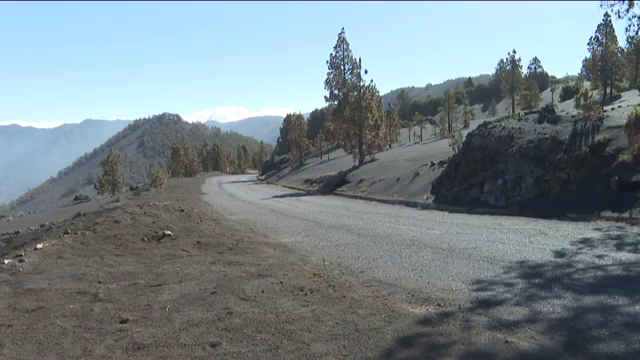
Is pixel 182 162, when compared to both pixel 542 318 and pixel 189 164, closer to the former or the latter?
pixel 189 164

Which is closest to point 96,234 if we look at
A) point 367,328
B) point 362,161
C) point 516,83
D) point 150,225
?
point 150,225

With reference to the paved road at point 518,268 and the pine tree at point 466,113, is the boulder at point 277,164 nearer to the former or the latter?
the pine tree at point 466,113

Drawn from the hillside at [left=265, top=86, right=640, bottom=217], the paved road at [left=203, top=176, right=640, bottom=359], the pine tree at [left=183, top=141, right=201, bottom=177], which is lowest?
the paved road at [left=203, top=176, right=640, bottom=359]

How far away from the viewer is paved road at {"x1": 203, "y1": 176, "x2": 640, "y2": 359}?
430 cm

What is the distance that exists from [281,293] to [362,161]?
32.0 metres

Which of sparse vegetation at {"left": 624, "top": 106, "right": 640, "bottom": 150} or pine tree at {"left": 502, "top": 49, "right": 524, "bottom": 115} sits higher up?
pine tree at {"left": 502, "top": 49, "right": 524, "bottom": 115}

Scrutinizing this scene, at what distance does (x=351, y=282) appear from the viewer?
661cm

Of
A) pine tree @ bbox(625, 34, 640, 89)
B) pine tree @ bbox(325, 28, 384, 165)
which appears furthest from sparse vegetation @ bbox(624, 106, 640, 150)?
pine tree @ bbox(625, 34, 640, 89)

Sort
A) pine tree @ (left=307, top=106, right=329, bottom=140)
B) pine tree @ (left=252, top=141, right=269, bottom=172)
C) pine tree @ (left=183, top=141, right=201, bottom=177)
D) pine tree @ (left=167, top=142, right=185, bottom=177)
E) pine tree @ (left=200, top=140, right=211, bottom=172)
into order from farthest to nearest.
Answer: pine tree @ (left=307, top=106, right=329, bottom=140) < pine tree @ (left=252, top=141, right=269, bottom=172) < pine tree @ (left=200, top=140, right=211, bottom=172) < pine tree @ (left=183, top=141, right=201, bottom=177) < pine tree @ (left=167, top=142, right=185, bottom=177)

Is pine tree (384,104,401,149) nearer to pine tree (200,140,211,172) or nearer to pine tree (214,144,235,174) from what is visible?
pine tree (214,144,235,174)

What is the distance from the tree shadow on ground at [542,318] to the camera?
156 inches

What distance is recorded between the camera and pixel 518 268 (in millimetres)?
6754

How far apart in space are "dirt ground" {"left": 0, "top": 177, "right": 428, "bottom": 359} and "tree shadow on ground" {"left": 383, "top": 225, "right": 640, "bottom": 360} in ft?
1.49

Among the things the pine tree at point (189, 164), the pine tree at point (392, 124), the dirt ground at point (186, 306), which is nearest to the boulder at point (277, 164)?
the pine tree at point (392, 124)
